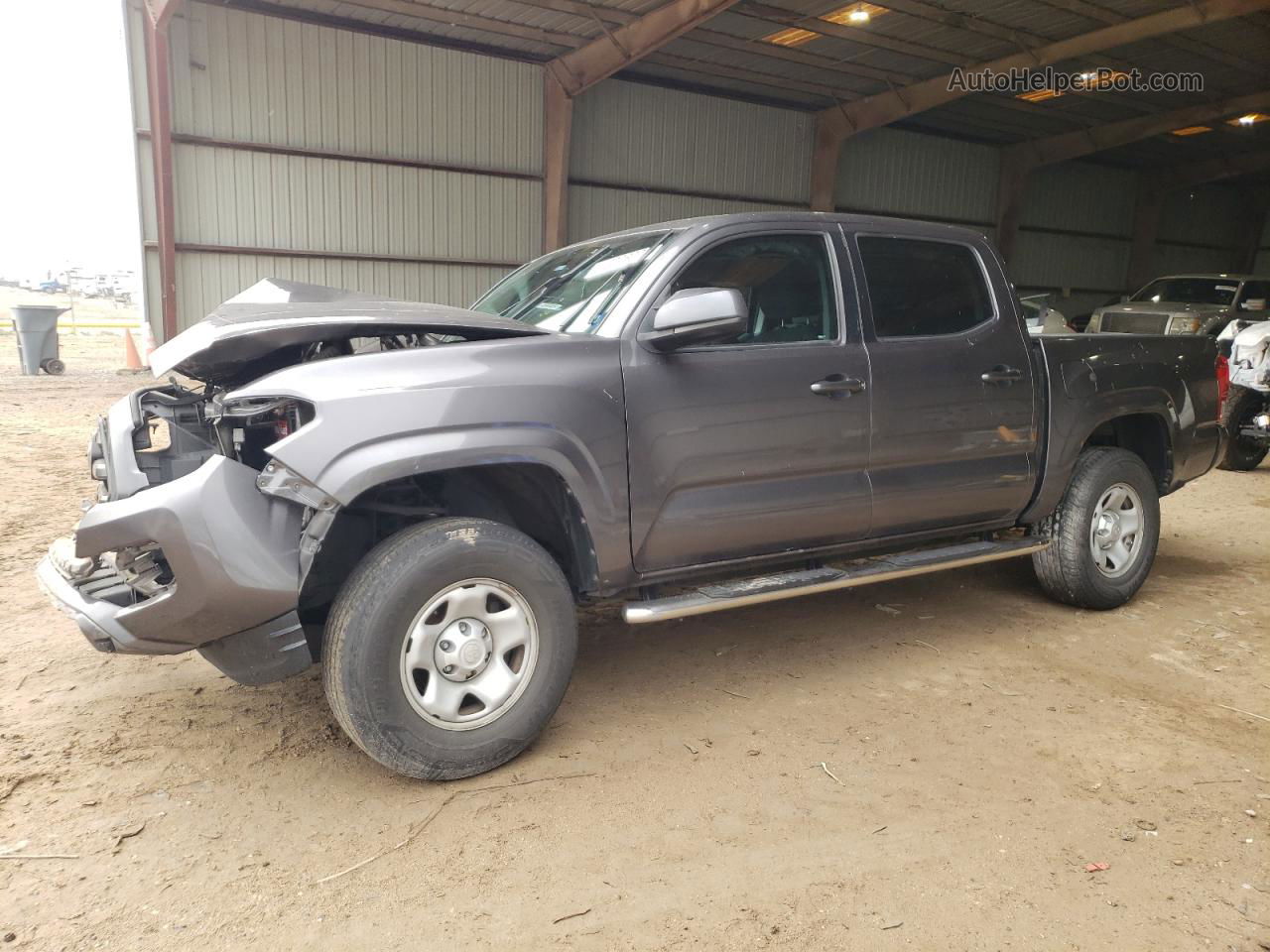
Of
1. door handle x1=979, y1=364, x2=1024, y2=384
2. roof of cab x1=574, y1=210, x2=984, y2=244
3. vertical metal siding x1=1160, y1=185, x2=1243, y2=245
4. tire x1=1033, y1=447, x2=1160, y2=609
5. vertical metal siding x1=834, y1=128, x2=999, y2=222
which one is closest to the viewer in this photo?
roof of cab x1=574, y1=210, x2=984, y2=244

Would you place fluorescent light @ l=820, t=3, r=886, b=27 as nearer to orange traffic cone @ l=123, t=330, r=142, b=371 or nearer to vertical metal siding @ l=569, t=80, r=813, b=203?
vertical metal siding @ l=569, t=80, r=813, b=203

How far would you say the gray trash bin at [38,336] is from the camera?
13648 mm

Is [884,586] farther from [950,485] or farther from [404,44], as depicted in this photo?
[404,44]

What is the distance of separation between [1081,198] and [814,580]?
23.9 m

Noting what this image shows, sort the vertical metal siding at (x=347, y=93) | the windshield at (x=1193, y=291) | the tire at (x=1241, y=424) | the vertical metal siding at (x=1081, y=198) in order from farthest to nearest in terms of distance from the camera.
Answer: the vertical metal siding at (x=1081, y=198), the vertical metal siding at (x=347, y=93), the windshield at (x=1193, y=291), the tire at (x=1241, y=424)

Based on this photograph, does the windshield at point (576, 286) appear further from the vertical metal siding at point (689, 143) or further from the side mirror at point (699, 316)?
the vertical metal siding at point (689, 143)

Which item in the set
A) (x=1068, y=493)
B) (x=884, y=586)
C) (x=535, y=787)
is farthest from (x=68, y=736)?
(x=1068, y=493)

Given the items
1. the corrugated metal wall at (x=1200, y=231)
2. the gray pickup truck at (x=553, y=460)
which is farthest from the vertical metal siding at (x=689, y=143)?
the corrugated metal wall at (x=1200, y=231)

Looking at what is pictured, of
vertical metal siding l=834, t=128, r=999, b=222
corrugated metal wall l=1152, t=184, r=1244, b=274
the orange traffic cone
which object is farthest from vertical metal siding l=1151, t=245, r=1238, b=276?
the orange traffic cone

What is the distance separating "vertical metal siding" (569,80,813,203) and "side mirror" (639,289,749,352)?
14068 mm

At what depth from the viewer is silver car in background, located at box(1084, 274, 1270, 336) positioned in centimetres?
1238

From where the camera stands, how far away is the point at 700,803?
112 inches

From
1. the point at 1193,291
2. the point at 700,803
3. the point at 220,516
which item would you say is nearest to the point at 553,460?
the point at 220,516

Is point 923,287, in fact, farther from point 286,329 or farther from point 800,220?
point 286,329
